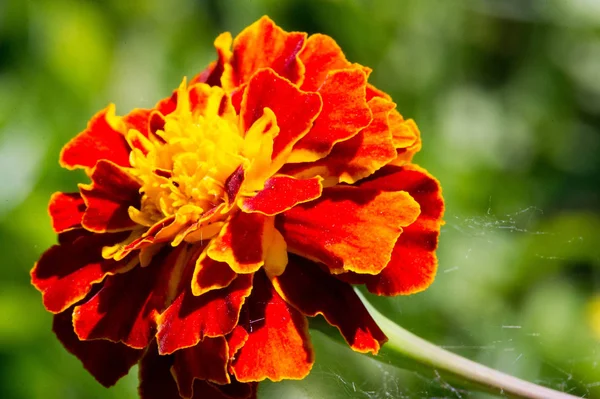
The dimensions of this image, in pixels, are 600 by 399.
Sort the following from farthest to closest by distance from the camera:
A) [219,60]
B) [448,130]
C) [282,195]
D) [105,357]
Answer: [448,130], [219,60], [105,357], [282,195]

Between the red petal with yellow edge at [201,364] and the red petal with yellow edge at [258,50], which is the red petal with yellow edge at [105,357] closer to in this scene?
the red petal with yellow edge at [201,364]

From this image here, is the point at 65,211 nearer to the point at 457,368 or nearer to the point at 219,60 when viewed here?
the point at 219,60

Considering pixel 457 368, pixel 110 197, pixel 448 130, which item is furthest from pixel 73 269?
pixel 448 130

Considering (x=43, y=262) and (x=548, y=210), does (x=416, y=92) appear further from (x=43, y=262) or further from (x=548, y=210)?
(x=43, y=262)

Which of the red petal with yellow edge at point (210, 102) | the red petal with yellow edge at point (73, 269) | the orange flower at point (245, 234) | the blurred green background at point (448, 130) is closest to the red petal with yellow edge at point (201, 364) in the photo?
the orange flower at point (245, 234)

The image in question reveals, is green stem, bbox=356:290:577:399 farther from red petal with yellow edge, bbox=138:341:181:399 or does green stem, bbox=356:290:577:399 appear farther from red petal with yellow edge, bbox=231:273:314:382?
red petal with yellow edge, bbox=138:341:181:399

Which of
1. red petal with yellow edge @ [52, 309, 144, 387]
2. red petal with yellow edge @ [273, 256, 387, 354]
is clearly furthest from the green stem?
red petal with yellow edge @ [52, 309, 144, 387]
